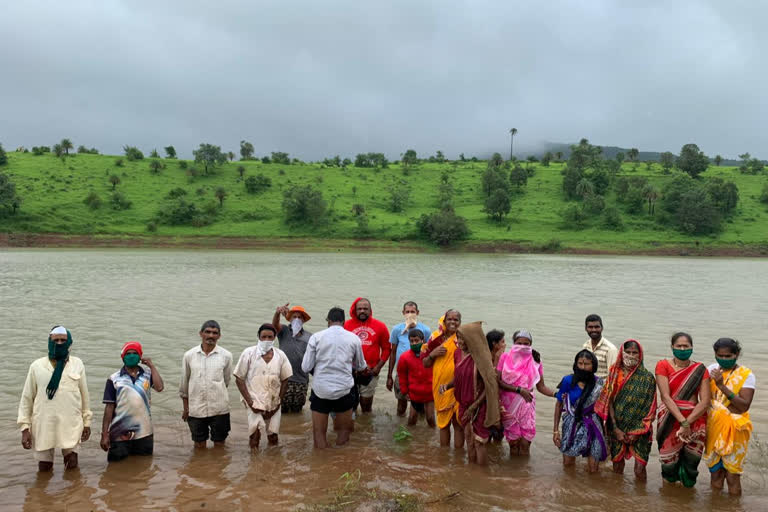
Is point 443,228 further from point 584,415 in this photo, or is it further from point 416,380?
point 584,415

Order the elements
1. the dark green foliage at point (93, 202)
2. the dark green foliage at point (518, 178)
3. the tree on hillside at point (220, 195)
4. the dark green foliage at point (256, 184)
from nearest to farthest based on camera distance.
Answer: the dark green foliage at point (93, 202), the tree on hillside at point (220, 195), the dark green foliage at point (256, 184), the dark green foliage at point (518, 178)

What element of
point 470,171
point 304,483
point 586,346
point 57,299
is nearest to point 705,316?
point 586,346

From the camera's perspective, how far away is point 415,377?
23.3 ft

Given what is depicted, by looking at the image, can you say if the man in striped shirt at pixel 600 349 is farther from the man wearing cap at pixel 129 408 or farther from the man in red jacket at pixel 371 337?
the man wearing cap at pixel 129 408

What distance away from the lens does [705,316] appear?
707 inches

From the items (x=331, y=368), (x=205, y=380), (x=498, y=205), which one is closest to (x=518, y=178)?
(x=498, y=205)

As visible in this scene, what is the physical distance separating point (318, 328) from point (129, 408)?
9.39 m

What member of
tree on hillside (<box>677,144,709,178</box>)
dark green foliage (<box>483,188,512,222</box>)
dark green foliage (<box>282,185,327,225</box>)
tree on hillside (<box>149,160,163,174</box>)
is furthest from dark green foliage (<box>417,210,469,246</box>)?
tree on hillside (<box>677,144,709,178</box>)

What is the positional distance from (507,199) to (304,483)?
63099mm

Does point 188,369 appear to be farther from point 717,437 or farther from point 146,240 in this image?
point 146,240

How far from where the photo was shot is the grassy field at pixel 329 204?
2276 inches

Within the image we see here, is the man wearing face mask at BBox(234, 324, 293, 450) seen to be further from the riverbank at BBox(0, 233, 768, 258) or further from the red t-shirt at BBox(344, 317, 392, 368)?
the riverbank at BBox(0, 233, 768, 258)

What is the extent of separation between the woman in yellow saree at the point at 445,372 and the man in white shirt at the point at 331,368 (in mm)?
848

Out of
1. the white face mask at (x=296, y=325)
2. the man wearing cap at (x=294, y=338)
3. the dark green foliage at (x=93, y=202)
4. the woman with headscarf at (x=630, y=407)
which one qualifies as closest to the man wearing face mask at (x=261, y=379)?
the man wearing cap at (x=294, y=338)
